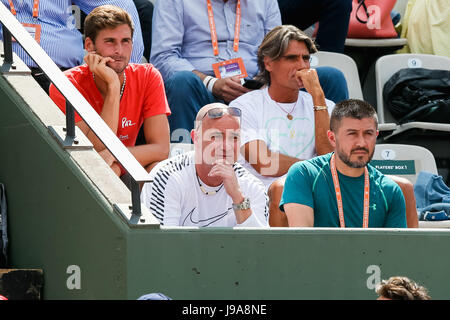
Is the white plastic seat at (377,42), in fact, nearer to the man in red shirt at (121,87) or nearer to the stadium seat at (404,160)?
the stadium seat at (404,160)

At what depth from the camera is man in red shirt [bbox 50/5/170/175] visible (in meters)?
5.24

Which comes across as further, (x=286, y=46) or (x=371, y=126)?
(x=286, y=46)

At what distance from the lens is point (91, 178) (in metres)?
4.12

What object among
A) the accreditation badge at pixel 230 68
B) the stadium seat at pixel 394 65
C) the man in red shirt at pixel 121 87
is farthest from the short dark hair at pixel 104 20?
the stadium seat at pixel 394 65

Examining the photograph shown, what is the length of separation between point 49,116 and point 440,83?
364 centimetres

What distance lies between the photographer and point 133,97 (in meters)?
5.50

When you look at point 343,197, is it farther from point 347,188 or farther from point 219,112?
point 219,112

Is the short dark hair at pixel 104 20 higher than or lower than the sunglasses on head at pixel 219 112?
higher

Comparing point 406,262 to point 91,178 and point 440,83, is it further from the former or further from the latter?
point 440,83

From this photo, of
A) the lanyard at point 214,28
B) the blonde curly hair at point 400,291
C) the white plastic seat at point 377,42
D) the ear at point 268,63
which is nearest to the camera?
the blonde curly hair at point 400,291

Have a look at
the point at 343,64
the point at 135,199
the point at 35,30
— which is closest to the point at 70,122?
the point at 135,199

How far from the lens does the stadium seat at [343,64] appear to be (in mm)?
7145

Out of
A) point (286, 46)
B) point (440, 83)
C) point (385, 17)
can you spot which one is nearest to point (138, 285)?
point (286, 46)
